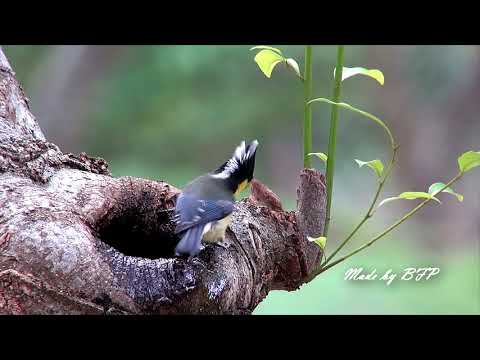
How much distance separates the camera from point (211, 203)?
1213 millimetres

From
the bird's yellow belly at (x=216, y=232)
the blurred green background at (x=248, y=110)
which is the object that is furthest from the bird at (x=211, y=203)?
the blurred green background at (x=248, y=110)

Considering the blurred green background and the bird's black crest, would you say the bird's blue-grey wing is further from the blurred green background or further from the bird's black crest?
the blurred green background

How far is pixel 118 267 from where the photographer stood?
3.41 ft

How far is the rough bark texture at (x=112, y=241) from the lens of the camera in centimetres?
101

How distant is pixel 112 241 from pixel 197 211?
0.54 ft

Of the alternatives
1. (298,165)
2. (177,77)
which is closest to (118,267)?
(177,77)

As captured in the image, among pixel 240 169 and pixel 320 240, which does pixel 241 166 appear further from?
pixel 320 240

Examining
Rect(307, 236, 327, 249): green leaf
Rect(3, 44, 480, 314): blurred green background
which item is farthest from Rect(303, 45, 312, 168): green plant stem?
Rect(3, 44, 480, 314): blurred green background

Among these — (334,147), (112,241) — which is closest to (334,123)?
(334,147)

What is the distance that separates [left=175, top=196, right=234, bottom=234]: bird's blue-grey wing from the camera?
114 centimetres

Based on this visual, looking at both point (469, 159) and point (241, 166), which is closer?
point (469, 159)

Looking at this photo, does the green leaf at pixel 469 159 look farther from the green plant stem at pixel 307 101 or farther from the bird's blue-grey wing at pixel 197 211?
the bird's blue-grey wing at pixel 197 211

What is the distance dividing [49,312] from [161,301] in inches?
5.9

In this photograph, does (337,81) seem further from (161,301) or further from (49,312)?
(49,312)
